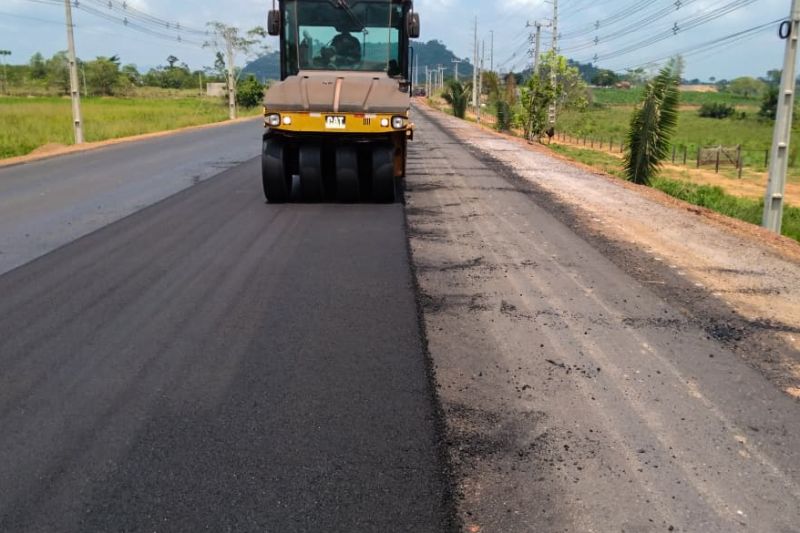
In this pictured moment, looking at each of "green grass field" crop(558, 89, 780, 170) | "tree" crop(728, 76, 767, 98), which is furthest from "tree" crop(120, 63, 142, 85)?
"tree" crop(728, 76, 767, 98)

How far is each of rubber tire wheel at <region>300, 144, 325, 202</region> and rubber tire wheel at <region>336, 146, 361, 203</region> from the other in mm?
286

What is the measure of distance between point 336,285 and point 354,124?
14.5 feet

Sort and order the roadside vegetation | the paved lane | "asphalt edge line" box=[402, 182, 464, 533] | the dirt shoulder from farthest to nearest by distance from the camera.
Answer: the roadside vegetation → the paved lane → the dirt shoulder → "asphalt edge line" box=[402, 182, 464, 533]

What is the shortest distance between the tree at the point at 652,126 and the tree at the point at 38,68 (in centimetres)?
11520

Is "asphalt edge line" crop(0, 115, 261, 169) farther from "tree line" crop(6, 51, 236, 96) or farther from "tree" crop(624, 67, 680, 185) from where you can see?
"tree line" crop(6, 51, 236, 96)

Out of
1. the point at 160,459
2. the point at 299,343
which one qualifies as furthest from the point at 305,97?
the point at 160,459

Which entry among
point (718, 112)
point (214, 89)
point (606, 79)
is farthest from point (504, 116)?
point (606, 79)

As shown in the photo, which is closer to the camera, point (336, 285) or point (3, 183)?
point (336, 285)

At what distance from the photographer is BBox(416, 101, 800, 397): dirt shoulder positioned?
554 cm

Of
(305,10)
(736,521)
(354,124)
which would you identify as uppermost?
(305,10)

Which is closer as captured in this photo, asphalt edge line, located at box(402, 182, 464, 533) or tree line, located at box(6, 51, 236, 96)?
asphalt edge line, located at box(402, 182, 464, 533)

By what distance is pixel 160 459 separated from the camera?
362cm

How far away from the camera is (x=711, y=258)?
27.0ft

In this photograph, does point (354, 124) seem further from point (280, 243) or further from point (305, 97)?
point (280, 243)
